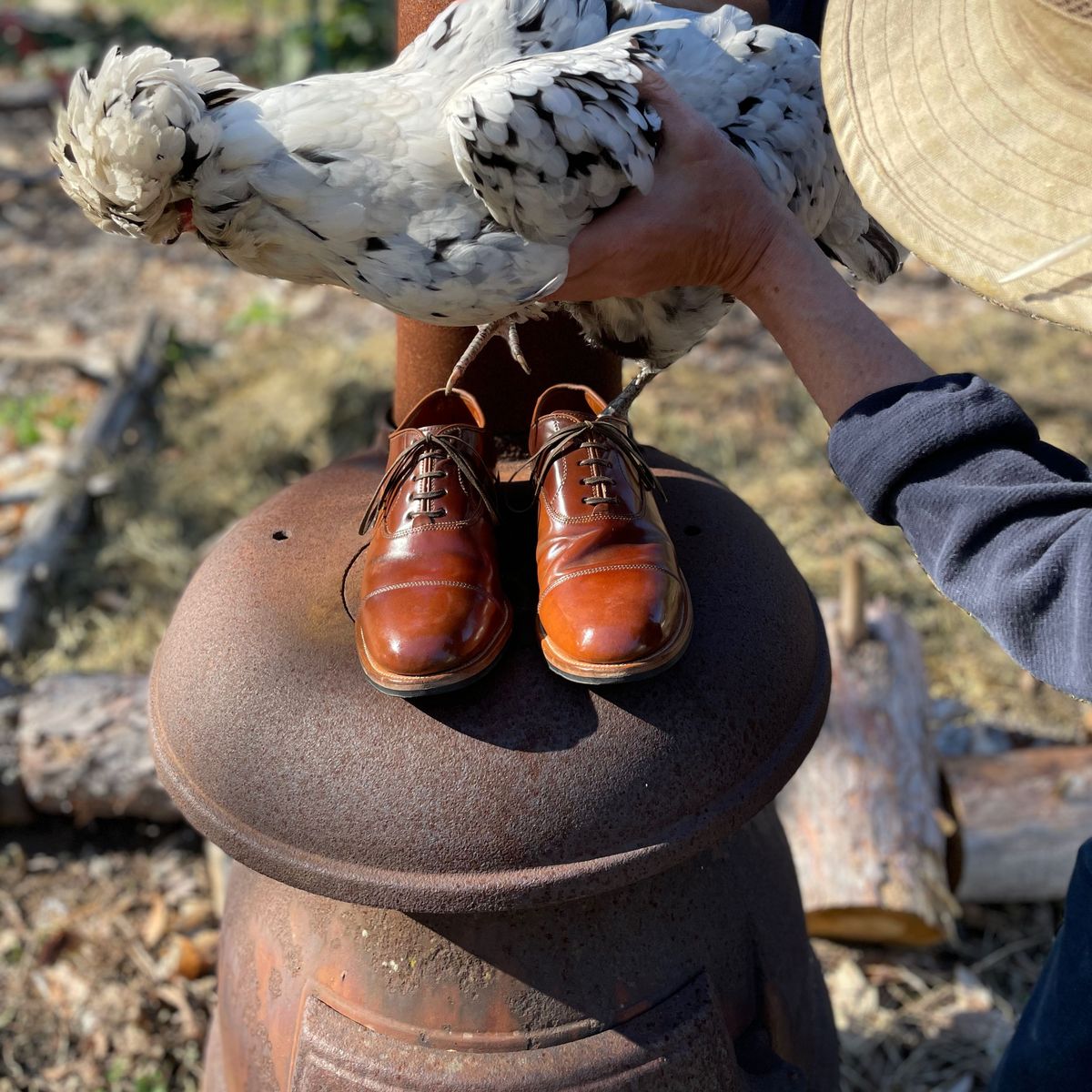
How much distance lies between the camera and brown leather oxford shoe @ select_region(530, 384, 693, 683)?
1233 mm

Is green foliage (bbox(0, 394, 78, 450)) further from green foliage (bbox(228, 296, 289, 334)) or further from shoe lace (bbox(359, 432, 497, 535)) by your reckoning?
shoe lace (bbox(359, 432, 497, 535))

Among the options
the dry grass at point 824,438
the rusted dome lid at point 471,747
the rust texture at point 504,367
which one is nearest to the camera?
the rusted dome lid at point 471,747

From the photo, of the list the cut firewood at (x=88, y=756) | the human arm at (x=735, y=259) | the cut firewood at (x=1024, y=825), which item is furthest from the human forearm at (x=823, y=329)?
the cut firewood at (x=88, y=756)

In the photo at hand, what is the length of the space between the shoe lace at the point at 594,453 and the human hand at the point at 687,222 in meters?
0.20

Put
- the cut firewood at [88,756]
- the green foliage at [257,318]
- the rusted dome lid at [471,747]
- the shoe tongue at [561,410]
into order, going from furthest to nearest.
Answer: the green foliage at [257,318] < the cut firewood at [88,756] < the shoe tongue at [561,410] < the rusted dome lid at [471,747]

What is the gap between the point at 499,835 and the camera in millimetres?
1173

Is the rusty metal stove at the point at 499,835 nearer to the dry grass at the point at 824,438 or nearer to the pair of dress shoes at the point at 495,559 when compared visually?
the pair of dress shoes at the point at 495,559

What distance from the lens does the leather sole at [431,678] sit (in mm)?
1232

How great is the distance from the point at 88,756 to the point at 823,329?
2.04 m

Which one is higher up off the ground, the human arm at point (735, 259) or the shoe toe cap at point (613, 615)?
the human arm at point (735, 259)

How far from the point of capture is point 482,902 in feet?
3.83

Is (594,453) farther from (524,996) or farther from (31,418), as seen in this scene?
(31,418)

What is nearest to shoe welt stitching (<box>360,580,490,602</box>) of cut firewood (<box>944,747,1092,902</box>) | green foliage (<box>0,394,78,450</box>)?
cut firewood (<box>944,747,1092,902</box>)

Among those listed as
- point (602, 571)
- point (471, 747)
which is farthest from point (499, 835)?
point (602, 571)
